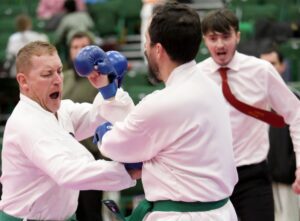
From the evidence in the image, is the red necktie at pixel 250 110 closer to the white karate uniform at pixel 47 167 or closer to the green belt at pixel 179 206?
the white karate uniform at pixel 47 167

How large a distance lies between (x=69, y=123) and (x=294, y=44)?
250 inches

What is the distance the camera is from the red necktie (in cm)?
536

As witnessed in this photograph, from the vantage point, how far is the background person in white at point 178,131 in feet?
12.9

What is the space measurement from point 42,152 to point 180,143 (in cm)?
73

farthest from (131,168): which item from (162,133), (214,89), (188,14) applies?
(188,14)

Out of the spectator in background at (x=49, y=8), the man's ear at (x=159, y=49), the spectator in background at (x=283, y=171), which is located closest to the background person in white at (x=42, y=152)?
the man's ear at (x=159, y=49)

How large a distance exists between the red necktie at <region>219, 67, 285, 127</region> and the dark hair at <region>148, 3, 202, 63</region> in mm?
1509

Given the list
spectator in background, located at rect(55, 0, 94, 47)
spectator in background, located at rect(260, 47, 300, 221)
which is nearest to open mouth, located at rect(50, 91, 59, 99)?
spectator in background, located at rect(260, 47, 300, 221)

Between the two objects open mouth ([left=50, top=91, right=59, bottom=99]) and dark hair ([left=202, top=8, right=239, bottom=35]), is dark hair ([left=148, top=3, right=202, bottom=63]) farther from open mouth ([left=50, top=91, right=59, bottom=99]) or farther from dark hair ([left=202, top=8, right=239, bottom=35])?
dark hair ([left=202, top=8, right=239, bottom=35])

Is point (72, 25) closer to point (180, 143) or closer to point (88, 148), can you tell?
point (88, 148)

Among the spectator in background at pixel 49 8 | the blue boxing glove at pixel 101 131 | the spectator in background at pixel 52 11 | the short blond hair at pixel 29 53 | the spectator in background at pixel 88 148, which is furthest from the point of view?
the spectator in background at pixel 49 8

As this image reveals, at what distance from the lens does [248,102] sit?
5574mm

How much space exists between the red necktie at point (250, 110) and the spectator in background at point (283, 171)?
1677mm

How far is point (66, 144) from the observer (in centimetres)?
421
